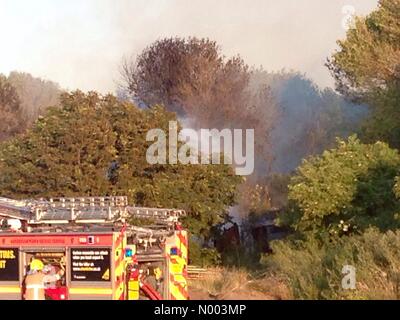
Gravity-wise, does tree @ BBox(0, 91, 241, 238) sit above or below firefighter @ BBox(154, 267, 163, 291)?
above

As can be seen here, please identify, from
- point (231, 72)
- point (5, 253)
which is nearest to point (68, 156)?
point (5, 253)

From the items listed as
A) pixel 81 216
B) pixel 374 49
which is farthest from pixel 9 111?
pixel 81 216

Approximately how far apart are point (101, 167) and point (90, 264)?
41.0 feet

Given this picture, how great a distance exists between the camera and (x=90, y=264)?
10422mm

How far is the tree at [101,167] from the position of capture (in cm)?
2242

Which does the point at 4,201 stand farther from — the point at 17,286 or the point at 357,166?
the point at 357,166

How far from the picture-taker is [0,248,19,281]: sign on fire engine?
10695 mm

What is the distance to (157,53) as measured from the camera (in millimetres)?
39562

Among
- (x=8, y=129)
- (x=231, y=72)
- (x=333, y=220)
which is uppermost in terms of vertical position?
(x=231, y=72)

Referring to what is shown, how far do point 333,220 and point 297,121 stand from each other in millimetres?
23021

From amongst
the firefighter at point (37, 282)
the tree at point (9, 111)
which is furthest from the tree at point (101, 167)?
the tree at point (9, 111)

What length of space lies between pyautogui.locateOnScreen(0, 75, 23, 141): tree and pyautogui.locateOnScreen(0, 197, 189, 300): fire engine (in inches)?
1098

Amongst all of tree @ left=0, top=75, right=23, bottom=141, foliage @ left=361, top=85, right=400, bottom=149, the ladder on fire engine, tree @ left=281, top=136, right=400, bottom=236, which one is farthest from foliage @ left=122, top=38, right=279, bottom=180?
the ladder on fire engine

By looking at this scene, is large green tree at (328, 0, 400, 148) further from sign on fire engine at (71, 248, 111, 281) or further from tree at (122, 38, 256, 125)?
sign on fire engine at (71, 248, 111, 281)
